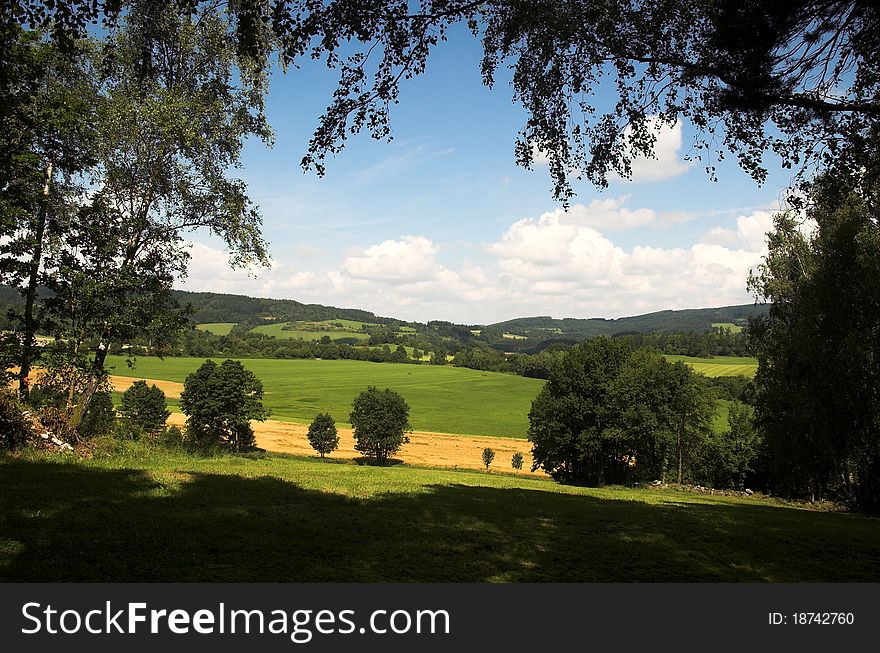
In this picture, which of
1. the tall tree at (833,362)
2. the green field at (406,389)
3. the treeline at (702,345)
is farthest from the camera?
the treeline at (702,345)

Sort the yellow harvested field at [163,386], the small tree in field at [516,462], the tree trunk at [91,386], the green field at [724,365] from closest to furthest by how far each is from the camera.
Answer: the tree trunk at [91,386], the small tree in field at [516,462], the yellow harvested field at [163,386], the green field at [724,365]

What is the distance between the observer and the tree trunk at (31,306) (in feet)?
51.3

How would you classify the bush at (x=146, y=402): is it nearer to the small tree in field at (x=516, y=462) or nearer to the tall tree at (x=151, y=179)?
the small tree in field at (x=516, y=462)

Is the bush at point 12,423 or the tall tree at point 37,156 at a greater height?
the tall tree at point 37,156

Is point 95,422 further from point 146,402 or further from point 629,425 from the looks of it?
point 146,402

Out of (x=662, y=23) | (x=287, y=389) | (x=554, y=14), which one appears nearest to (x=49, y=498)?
Answer: (x=554, y=14)

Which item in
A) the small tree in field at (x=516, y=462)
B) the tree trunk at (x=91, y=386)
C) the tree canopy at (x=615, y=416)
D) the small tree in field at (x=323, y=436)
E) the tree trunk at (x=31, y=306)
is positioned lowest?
the small tree in field at (x=516, y=462)

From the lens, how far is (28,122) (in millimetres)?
13977

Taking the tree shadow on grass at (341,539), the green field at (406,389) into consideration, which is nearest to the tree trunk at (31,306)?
the tree shadow on grass at (341,539)

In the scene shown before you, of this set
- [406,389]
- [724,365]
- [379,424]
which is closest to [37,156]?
[379,424]

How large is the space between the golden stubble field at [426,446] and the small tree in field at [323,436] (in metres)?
1.56

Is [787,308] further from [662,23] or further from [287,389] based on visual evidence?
[287,389]

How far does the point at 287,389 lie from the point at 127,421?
116 m
